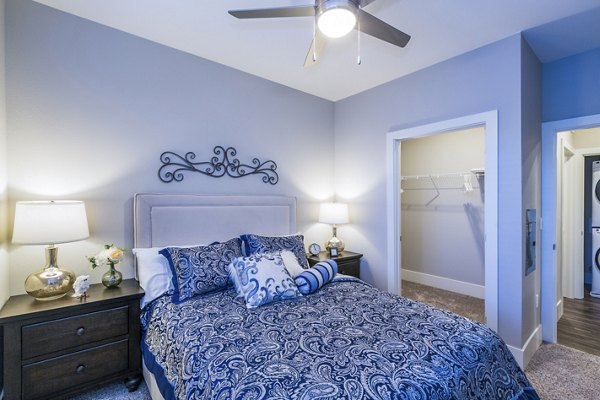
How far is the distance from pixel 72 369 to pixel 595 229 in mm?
6225

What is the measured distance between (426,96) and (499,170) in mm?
1037

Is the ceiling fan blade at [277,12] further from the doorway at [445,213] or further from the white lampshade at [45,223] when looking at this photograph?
the doorway at [445,213]

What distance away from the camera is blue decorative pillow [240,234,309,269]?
256 cm

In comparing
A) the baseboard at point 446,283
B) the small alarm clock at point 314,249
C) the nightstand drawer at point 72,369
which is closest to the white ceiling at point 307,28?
the small alarm clock at point 314,249

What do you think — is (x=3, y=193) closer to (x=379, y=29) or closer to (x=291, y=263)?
(x=291, y=263)

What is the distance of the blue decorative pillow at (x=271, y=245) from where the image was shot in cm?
256

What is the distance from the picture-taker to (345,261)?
3344 millimetres

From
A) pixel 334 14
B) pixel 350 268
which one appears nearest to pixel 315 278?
pixel 350 268

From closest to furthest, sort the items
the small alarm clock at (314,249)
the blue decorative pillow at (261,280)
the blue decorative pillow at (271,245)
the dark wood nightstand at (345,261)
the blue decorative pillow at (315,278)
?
the blue decorative pillow at (261,280), the blue decorative pillow at (315,278), the blue decorative pillow at (271,245), the dark wood nightstand at (345,261), the small alarm clock at (314,249)

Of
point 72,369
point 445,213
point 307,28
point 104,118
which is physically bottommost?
point 72,369

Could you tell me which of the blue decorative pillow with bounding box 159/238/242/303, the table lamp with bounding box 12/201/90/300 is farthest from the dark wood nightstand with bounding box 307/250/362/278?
the table lamp with bounding box 12/201/90/300

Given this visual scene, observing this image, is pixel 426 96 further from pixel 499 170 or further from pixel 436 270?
pixel 436 270

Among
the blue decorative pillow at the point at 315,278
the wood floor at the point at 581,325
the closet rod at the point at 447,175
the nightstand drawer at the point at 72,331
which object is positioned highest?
the closet rod at the point at 447,175

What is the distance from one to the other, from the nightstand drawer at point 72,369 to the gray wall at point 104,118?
592 mm
